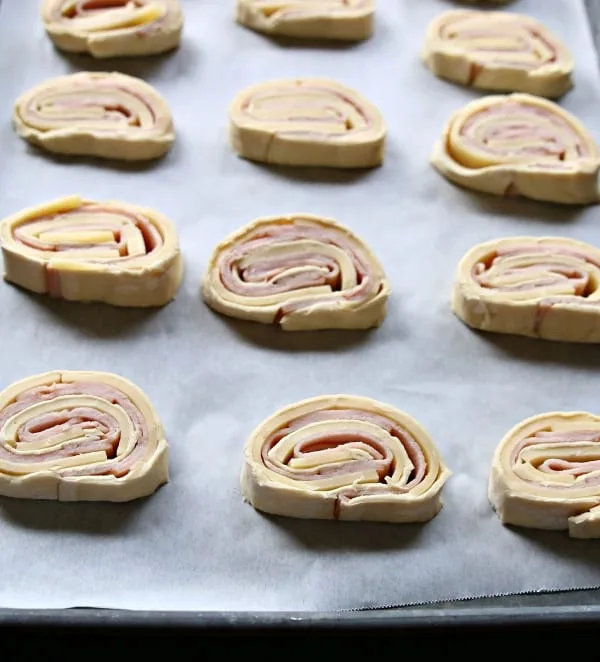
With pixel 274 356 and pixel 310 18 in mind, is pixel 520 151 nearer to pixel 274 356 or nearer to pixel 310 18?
pixel 310 18

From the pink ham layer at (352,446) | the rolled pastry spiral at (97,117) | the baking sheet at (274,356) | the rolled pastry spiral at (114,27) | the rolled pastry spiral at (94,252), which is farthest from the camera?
the rolled pastry spiral at (114,27)

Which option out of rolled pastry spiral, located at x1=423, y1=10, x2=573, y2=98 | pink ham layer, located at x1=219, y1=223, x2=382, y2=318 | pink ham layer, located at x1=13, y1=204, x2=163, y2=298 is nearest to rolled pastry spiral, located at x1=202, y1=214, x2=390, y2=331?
pink ham layer, located at x1=219, y1=223, x2=382, y2=318

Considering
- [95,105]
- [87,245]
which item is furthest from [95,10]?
[87,245]

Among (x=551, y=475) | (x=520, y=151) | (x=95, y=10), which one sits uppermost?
(x=95, y=10)

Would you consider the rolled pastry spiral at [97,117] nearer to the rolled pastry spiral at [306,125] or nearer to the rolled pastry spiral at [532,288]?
the rolled pastry spiral at [306,125]

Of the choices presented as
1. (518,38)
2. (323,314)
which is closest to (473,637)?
(323,314)

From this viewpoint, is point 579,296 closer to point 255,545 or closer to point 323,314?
point 323,314

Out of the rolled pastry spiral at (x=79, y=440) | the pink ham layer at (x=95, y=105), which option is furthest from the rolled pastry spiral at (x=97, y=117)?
the rolled pastry spiral at (x=79, y=440)
